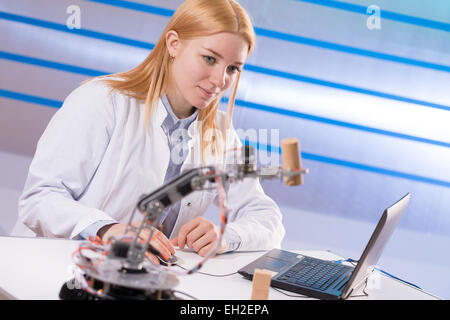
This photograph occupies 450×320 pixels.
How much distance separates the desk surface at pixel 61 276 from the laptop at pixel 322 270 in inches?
1.5

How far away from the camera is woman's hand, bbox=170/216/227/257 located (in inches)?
59.5

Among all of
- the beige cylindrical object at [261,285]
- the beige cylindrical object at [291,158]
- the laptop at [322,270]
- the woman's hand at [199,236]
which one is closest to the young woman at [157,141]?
the woman's hand at [199,236]

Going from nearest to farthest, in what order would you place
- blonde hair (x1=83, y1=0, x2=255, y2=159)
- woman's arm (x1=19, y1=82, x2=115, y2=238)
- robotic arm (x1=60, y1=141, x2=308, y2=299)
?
1. robotic arm (x1=60, y1=141, x2=308, y2=299)
2. woman's arm (x1=19, y1=82, x2=115, y2=238)
3. blonde hair (x1=83, y1=0, x2=255, y2=159)

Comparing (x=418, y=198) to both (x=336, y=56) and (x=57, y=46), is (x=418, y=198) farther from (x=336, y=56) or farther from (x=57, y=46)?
(x=57, y=46)

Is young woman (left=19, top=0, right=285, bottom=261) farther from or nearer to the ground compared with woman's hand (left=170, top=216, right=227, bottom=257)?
farther from the ground

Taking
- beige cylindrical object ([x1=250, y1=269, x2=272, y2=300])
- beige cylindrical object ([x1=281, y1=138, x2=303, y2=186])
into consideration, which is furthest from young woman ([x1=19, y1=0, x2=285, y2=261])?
beige cylindrical object ([x1=281, y1=138, x2=303, y2=186])

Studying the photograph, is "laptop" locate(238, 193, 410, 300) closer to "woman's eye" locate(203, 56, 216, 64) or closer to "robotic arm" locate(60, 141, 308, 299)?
"robotic arm" locate(60, 141, 308, 299)

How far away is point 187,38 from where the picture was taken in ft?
5.83

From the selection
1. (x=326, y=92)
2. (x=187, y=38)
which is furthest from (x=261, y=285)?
(x=326, y=92)

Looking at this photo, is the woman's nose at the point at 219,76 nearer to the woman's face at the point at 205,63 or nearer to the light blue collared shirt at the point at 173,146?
the woman's face at the point at 205,63

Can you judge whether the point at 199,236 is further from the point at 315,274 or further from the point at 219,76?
the point at 219,76

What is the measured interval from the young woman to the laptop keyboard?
0.74ft

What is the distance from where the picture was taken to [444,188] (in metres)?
4.46

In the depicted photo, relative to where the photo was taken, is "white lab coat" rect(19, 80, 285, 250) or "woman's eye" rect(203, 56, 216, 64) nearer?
"white lab coat" rect(19, 80, 285, 250)
